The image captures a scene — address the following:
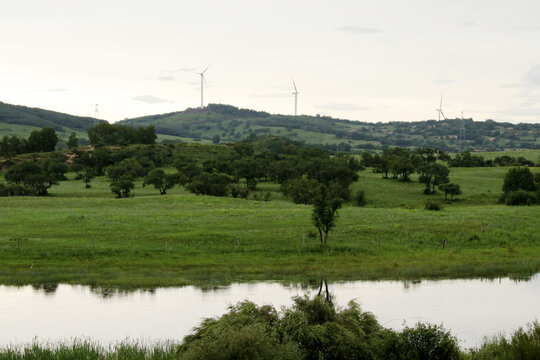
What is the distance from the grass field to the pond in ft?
9.33

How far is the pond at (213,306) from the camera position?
106 feet

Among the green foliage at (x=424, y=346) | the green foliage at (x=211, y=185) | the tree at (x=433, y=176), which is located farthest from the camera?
the tree at (x=433, y=176)

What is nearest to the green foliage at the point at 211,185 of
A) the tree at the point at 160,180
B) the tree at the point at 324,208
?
the tree at the point at 160,180

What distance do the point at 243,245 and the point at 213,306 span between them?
17.8 m

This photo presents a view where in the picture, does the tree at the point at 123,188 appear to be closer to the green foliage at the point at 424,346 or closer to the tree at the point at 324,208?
the tree at the point at 324,208

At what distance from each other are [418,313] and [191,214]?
40390mm

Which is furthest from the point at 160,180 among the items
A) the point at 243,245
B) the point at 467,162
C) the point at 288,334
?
the point at 467,162

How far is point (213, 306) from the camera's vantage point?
1451 inches

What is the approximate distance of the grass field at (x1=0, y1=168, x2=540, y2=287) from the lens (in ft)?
152

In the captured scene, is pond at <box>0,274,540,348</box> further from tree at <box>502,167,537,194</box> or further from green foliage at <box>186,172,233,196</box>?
tree at <box>502,167,537,194</box>

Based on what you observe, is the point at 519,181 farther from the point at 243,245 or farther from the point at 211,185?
the point at 243,245

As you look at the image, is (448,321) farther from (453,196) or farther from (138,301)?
(453,196)

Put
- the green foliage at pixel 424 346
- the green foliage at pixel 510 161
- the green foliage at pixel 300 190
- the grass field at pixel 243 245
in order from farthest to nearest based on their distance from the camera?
the green foliage at pixel 510 161 → the green foliage at pixel 300 190 → the grass field at pixel 243 245 → the green foliage at pixel 424 346

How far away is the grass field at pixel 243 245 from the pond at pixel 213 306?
9.33 feet
